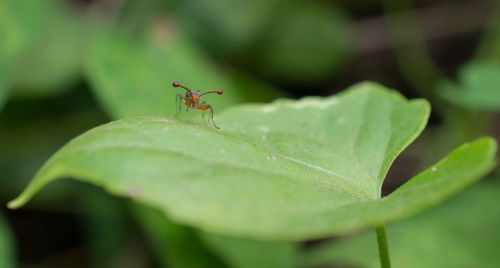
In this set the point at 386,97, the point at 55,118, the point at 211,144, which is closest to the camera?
the point at 211,144

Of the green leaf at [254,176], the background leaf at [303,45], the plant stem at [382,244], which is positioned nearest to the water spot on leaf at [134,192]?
the green leaf at [254,176]

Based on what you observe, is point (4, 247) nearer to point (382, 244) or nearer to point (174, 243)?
point (174, 243)

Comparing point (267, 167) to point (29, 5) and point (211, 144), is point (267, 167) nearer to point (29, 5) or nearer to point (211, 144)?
point (211, 144)

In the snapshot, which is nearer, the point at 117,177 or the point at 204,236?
the point at 117,177

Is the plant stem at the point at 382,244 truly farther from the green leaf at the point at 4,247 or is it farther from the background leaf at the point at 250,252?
the green leaf at the point at 4,247

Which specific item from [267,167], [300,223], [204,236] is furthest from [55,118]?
[300,223]

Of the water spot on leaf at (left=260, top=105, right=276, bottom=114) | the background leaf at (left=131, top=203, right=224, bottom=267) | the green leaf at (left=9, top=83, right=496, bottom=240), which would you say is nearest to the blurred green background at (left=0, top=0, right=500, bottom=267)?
the background leaf at (left=131, top=203, right=224, bottom=267)
